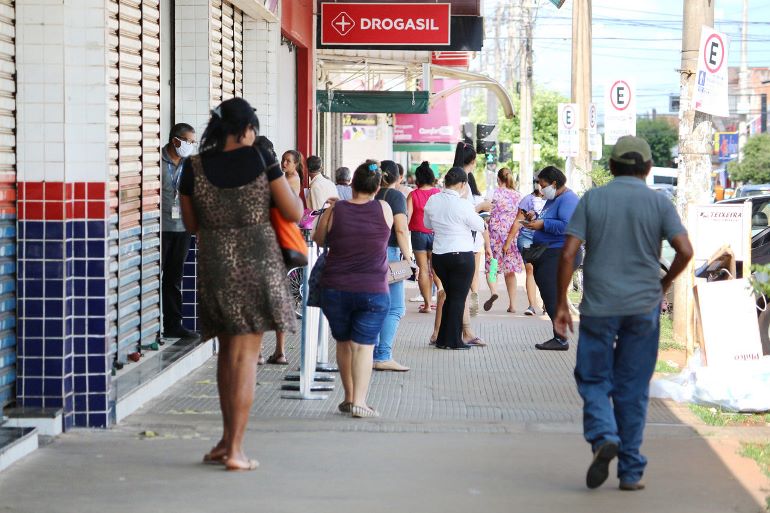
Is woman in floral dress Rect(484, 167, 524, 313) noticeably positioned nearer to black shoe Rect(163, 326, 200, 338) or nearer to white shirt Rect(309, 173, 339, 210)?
white shirt Rect(309, 173, 339, 210)

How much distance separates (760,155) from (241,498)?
73007mm

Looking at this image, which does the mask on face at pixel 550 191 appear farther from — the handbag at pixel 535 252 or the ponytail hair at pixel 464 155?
the ponytail hair at pixel 464 155

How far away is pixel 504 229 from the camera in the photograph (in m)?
16.6

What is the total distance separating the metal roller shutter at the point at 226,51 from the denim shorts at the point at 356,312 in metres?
4.04

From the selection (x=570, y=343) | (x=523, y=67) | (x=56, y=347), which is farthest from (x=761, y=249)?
(x=523, y=67)

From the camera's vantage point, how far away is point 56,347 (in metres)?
7.65

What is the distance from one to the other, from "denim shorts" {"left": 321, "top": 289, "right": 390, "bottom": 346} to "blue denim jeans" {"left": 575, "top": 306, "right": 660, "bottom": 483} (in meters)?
2.11

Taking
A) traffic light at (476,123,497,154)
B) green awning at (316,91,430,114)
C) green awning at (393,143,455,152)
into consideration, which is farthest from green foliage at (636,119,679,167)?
green awning at (316,91,430,114)

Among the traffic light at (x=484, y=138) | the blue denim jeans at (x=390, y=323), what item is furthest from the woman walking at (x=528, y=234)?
the traffic light at (x=484, y=138)

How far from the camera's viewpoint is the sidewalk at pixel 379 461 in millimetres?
6418

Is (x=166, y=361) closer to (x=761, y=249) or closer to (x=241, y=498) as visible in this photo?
(x=241, y=498)

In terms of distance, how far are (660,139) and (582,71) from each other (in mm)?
82340

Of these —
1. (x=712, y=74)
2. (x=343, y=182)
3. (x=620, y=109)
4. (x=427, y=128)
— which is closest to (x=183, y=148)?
(x=712, y=74)

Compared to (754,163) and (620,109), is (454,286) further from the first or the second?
(754,163)
